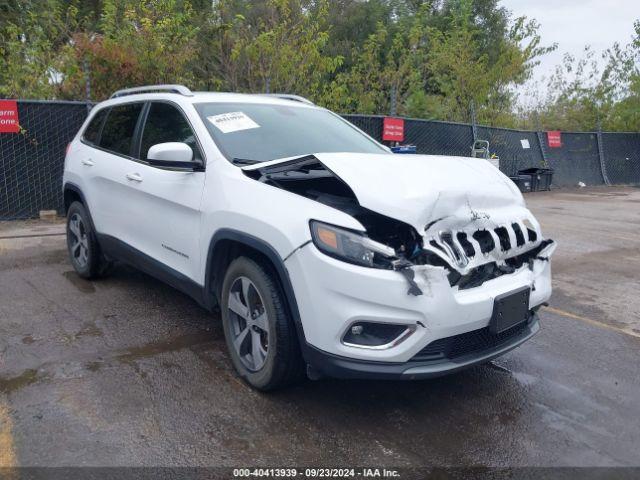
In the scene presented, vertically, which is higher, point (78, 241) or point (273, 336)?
point (78, 241)

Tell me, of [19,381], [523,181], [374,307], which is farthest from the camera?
[523,181]

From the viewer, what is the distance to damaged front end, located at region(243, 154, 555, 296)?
2822mm

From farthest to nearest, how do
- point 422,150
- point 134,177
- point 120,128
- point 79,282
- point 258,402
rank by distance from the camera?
point 422,150
point 79,282
point 120,128
point 134,177
point 258,402

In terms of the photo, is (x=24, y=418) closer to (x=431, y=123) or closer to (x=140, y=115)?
(x=140, y=115)

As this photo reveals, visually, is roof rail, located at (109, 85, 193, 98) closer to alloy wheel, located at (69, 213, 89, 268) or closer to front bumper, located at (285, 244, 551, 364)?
alloy wheel, located at (69, 213, 89, 268)

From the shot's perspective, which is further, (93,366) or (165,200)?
(165,200)

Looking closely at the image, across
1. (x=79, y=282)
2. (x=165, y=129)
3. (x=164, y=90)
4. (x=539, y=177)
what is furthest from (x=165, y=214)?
(x=539, y=177)

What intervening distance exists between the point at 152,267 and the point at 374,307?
2.17 m

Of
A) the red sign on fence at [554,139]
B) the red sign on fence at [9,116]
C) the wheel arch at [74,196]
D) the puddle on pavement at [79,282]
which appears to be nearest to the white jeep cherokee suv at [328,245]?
the wheel arch at [74,196]

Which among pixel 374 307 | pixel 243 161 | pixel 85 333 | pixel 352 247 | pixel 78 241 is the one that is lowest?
pixel 85 333

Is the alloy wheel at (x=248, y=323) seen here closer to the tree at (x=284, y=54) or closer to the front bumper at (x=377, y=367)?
the front bumper at (x=377, y=367)

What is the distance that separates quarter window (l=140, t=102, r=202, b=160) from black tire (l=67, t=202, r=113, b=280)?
A: 1.21m

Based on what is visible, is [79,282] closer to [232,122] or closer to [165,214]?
[165,214]

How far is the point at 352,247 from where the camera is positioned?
9.23ft
